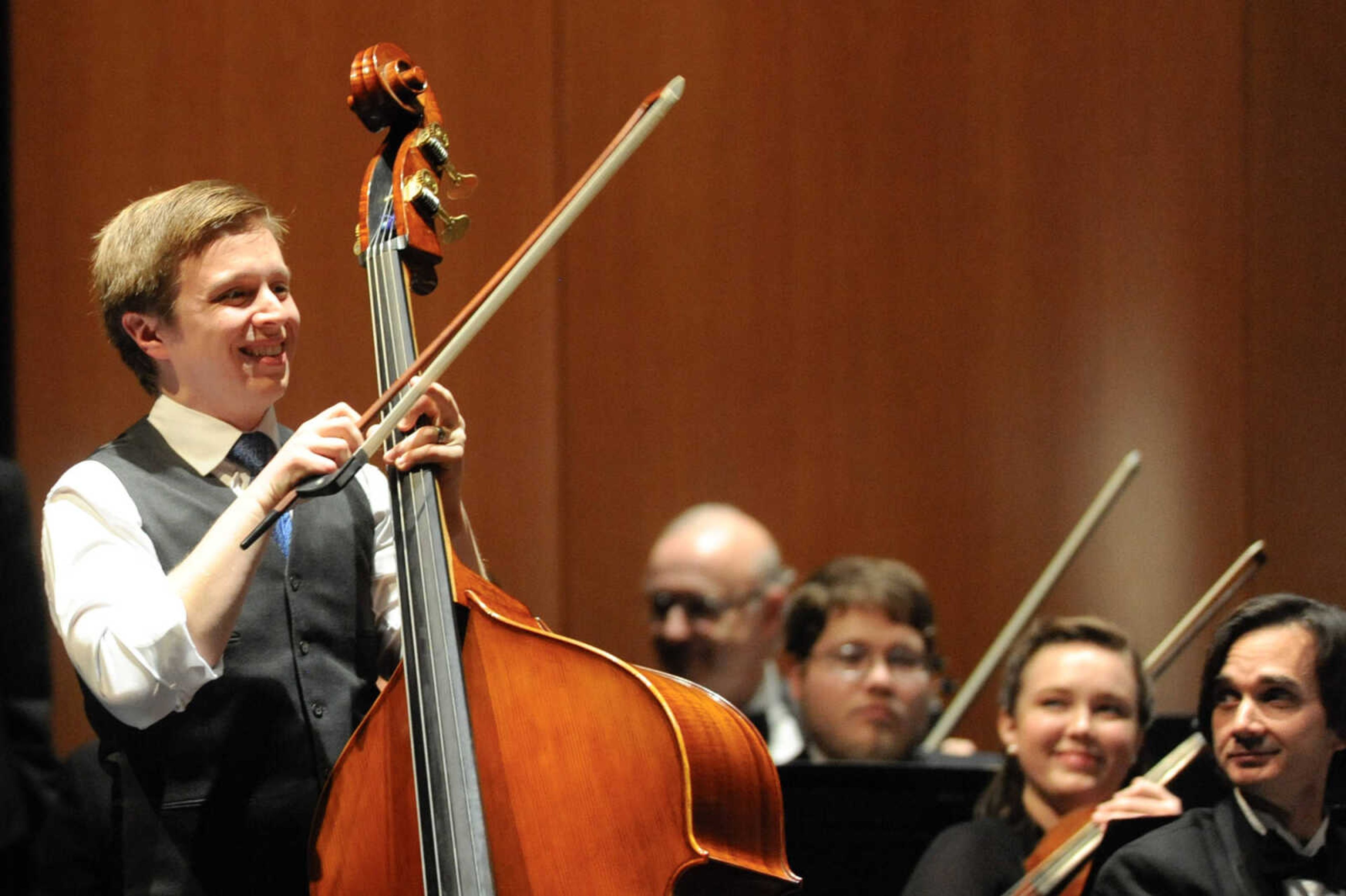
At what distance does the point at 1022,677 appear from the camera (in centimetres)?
246

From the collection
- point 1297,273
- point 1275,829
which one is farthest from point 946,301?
point 1275,829

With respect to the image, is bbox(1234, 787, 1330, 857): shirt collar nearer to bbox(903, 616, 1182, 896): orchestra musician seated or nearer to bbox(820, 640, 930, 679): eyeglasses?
bbox(903, 616, 1182, 896): orchestra musician seated

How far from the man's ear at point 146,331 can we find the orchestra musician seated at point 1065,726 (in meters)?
1.27

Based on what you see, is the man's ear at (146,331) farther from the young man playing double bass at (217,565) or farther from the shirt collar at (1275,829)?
the shirt collar at (1275,829)

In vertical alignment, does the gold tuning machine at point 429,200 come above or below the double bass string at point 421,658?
above

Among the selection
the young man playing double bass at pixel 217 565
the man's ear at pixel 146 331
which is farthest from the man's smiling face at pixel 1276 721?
the man's ear at pixel 146 331

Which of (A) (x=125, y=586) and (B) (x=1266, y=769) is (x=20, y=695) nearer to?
(A) (x=125, y=586)

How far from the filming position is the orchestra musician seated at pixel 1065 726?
2.34 metres

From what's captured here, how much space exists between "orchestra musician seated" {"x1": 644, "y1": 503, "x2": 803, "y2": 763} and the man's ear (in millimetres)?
1351

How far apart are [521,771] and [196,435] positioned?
507 millimetres

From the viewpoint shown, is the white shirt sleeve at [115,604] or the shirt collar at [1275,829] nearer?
the white shirt sleeve at [115,604]

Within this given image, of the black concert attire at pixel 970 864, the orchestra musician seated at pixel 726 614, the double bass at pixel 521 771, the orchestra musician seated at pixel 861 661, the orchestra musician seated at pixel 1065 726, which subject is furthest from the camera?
the orchestra musician seated at pixel 726 614

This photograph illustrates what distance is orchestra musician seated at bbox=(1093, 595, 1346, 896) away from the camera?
182 centimetres

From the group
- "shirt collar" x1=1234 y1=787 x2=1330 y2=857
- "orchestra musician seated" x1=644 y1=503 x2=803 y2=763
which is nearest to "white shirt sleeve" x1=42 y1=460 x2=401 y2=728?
"shirt collar" x1=1234 y1=787 x2=1330 y2=857
